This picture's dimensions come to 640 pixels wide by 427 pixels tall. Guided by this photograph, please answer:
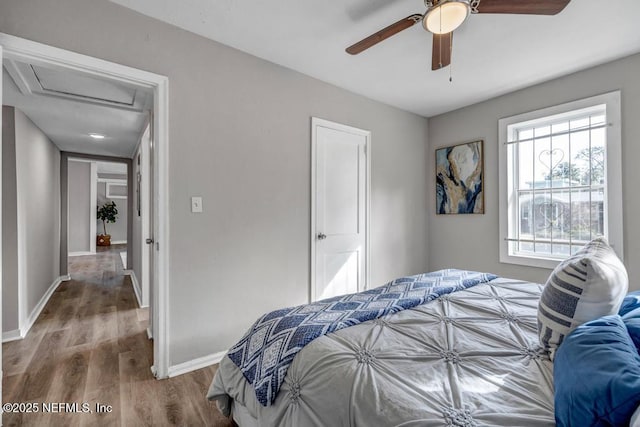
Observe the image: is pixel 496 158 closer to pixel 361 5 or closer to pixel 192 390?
pixel 361 5

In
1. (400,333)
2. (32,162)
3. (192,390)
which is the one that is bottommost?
(192,390)

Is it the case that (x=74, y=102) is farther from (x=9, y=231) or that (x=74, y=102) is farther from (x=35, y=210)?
(x=35, y=210)

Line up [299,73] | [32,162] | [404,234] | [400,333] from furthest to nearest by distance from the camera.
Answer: [404,234] → [32,162] → [299,73] → [400,333]

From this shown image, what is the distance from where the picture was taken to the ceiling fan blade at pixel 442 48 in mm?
1841

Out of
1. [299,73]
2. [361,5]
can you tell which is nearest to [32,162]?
[299,73]

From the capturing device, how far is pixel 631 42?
7.73ft

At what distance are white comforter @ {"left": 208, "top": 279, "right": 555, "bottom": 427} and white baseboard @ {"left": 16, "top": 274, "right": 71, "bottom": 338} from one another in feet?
8.88

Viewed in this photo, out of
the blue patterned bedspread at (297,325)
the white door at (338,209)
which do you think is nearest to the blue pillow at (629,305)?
the blue patterned bedspread at (297,325)

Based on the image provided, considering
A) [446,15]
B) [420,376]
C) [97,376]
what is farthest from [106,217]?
[420,376]

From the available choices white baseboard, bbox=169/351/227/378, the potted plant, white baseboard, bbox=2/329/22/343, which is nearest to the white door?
white baseboard, bbox=169/351/227/378

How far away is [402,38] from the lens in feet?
7.61

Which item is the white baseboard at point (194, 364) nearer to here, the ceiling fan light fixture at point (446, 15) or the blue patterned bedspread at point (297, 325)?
the blue patterned bedspread at point (297, 325)

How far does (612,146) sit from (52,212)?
22.0 feet

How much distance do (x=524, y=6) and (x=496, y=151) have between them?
221 cm
